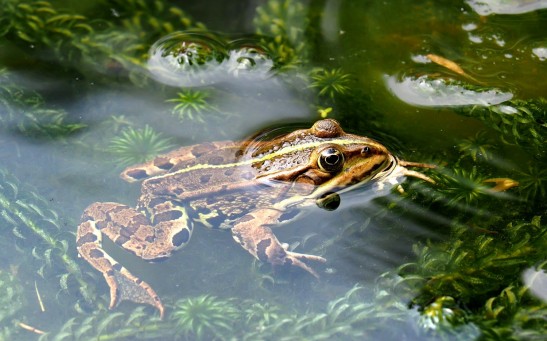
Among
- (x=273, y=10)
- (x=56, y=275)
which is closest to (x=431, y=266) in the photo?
(x=56, y=275)

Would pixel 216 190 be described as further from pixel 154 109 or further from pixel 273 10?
pixel 273 10

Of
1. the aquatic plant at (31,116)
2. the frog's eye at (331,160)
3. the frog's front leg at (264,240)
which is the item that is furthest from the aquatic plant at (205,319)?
the aquatic plant at (31,116)

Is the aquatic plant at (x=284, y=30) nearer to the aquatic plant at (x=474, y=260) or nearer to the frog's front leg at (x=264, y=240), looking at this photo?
the frog's front leg at (x=264, y=240)

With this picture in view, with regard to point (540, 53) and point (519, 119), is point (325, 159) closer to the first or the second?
point (519, 119)

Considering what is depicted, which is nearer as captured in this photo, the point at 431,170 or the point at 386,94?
the point at 431,170

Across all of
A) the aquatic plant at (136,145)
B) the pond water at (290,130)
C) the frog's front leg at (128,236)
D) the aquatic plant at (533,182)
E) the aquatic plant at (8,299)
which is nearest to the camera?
the pond water at (290,130)

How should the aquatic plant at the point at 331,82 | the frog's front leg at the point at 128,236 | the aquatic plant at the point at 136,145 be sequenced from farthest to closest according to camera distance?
the aquatic plant at the point at 331,82 < the aquatic plant at the point at 136,145 < the frog's front leg at the point at 128,236
